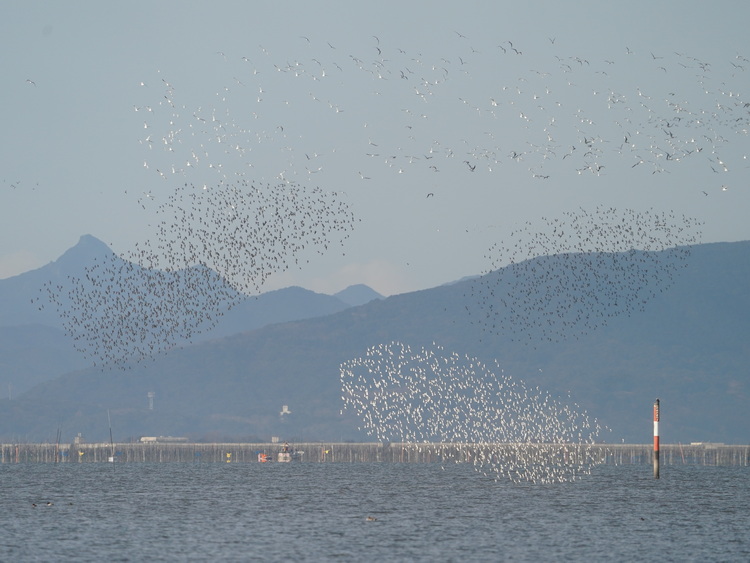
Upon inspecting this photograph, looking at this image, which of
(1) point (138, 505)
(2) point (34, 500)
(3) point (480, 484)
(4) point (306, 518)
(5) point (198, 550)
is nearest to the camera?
(5) point (198, 550)

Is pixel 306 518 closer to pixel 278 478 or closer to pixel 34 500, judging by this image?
pixel 34 500

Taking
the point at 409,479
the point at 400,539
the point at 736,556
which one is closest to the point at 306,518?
the point at 400,539

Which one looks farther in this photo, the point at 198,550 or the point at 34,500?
the point at 34,500

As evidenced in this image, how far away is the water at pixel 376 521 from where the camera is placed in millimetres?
60094

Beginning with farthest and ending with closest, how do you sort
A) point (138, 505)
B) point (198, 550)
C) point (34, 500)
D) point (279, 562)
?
1. point (34, 500)
2. point (138, 505)
3. point (198, 550)
4. point (279, 562)

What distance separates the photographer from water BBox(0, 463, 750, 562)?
60094 mm

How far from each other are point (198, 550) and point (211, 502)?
108 feet

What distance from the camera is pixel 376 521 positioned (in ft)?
247

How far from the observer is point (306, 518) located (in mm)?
77875

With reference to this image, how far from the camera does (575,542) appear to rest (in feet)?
211

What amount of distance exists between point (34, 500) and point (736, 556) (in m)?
55.6

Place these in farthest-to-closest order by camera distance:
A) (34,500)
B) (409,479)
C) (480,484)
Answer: (409,479) < (480,484) < (34,500)

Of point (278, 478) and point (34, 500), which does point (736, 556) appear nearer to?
point (34, 500)

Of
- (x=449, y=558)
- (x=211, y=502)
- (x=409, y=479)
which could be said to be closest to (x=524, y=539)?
(x=449, y=558)
